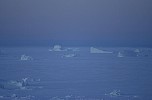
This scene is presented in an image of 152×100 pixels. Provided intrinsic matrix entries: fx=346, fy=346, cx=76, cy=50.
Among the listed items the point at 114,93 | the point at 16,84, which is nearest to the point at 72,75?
the point at 114,93

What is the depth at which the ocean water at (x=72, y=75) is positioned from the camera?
3.34 m

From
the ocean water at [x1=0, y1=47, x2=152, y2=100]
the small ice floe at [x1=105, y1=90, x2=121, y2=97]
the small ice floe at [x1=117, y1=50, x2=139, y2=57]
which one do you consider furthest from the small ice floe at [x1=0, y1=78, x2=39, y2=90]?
the small ice floe at [x1=117, y1=50, x2=139, y2=57]

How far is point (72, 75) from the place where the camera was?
11.2ft

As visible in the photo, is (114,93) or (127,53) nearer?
(114,93)

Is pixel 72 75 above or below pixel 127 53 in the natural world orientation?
below

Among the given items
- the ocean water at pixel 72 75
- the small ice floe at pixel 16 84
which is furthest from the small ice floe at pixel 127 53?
the small ice floe at pixel 16 84

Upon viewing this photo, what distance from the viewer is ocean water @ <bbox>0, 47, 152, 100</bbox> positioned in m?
3.34

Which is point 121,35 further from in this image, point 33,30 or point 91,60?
point 33,30

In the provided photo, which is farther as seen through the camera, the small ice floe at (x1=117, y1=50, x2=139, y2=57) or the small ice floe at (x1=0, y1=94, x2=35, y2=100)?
the small ice floe at (x1=117, y1=50, x2=139, y2=57)

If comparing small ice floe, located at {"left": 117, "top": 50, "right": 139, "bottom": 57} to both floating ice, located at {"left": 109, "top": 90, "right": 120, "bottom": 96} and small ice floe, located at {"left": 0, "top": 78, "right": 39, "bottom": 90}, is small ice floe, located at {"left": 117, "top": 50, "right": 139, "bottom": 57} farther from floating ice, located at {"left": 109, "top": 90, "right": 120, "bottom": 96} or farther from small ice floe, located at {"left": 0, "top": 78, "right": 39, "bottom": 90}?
small ice floe, located at {"left": 0, "top": 78, "right": 39, "bottom": 90}

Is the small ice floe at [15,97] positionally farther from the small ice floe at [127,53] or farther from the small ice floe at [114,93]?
the small ice floe at [127,53]

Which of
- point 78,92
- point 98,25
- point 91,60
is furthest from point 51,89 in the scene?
point 98,25

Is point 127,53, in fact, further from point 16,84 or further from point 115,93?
point 16,84

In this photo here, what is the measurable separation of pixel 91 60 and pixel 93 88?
0.92 feet
